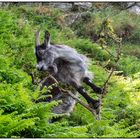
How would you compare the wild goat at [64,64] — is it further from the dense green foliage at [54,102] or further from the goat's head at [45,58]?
the dense green foliage at [54,102]

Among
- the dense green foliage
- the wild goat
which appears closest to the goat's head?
the wild goat

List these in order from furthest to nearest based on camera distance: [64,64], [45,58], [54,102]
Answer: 1. [64,64]
2. [45,58]
3. [54,102]

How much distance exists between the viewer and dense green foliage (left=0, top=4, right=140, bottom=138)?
4.22 m

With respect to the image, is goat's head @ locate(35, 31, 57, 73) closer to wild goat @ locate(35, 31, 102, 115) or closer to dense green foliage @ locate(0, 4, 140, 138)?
wild goat @ locate(35, 31, 102, 115)

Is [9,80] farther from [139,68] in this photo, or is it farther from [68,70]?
[139,68]

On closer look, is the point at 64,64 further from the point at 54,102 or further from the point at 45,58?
the point at 54,102

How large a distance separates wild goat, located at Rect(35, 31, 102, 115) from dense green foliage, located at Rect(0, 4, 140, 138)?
26cm

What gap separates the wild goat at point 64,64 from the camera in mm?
4957

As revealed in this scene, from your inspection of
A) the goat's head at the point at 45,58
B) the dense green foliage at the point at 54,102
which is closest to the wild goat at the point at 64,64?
the goat's head at the point at 45,58

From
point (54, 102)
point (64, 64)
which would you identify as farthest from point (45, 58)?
point (54, 102)

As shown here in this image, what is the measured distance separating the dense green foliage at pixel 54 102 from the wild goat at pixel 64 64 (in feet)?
0.85

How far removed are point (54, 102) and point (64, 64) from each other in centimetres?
79

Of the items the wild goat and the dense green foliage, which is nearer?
the dense green foliage

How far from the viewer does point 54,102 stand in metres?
4.34
